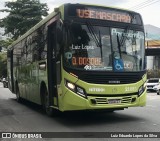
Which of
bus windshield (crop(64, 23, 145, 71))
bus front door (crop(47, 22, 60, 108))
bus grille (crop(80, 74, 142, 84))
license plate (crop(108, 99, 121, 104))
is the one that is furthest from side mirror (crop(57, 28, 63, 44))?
license plate (crop(108, 99, 121, 104))

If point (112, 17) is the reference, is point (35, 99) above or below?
below

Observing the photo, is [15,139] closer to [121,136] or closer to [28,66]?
[121,136]

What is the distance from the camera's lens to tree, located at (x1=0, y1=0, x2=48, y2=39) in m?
55.6

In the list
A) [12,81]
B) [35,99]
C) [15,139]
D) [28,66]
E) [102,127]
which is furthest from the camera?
[12,81]

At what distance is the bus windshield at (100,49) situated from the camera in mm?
11281

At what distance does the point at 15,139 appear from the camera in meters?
9.42

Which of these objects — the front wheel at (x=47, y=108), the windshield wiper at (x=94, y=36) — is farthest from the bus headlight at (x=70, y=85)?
the front wheel at (x=47, y=108)

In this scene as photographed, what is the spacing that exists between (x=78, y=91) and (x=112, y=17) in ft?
8.35

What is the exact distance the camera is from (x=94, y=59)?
11367 millimetres

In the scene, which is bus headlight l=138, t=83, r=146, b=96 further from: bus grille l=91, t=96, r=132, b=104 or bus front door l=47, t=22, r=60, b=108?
bus front door l=47, t=22, r=60, b=108

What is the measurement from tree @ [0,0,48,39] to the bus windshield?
44.0 metres

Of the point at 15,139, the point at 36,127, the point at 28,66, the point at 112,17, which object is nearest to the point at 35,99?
the point at 28,66

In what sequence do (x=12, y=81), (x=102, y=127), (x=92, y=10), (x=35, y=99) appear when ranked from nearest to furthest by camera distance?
(x=102, y=127), (x=92, y=10), (x=35, y=99), (x=12, y=81)

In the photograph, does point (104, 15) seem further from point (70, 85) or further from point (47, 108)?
point (47, 108)
